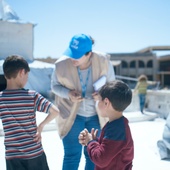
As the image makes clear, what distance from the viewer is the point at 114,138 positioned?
4.80ft

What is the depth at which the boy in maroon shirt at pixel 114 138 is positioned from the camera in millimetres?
1460

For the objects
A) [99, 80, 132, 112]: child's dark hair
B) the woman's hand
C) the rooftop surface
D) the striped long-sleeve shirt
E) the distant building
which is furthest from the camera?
the distant building

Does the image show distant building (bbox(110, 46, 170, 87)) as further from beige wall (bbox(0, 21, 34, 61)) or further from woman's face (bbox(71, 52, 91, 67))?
woman's face (bbox(71, 52, 91, 67))

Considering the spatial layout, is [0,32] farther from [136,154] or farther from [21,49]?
[136,154]

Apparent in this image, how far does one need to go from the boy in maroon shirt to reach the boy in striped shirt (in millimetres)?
401

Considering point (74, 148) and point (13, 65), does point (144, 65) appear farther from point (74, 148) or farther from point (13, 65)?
point (13, 65)

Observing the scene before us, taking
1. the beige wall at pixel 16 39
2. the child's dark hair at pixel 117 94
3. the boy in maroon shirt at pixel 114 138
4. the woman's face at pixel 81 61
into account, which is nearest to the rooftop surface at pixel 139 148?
the woman's face at pixel 81 61

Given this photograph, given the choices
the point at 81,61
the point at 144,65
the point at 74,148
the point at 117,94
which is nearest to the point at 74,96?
the point at 81,61

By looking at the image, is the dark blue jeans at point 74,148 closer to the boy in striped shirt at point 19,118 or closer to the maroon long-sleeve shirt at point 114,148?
the boy in striped shirt at point 19,118

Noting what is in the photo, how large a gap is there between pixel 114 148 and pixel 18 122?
704mm

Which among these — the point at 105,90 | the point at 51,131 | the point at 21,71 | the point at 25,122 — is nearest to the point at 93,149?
the point at 105,90

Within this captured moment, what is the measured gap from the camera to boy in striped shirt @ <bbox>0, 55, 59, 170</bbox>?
173cm

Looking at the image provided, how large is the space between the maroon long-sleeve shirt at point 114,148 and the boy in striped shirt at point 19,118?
18.2 inches

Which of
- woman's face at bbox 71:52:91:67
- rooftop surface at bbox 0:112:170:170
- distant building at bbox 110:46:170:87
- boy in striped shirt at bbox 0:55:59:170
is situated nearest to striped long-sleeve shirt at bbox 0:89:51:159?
boy in striped shirt at bbox 0:55:59:170
